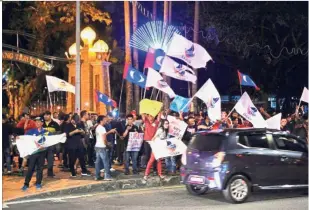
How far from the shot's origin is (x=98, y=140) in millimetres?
12430

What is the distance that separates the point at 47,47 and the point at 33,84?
2088 millimetres

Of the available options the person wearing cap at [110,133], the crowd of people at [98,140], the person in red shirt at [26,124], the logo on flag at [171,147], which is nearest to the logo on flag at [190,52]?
the crowd of people at [98,140]

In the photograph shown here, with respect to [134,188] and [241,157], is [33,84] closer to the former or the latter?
[134,188]

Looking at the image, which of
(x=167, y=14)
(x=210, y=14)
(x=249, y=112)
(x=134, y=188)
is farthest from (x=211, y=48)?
(x=134, y=188)

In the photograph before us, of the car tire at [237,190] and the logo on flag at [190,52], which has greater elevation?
the logo on flag at [190,52]

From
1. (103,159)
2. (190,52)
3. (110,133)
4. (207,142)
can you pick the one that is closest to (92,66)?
(190,52)

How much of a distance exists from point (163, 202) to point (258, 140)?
229cm

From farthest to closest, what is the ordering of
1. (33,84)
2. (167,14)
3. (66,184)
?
(33,84), (167,14), (66,184)

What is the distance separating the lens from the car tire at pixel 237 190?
1009cm

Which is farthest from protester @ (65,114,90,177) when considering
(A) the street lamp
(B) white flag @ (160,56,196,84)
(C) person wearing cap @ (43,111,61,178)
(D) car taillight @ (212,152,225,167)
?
(A) the street lamp

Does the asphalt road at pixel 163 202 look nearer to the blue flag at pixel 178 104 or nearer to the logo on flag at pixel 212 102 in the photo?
the logo on flag at pixel 212 102

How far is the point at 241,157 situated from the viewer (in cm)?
1016

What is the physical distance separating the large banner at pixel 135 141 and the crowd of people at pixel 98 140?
125mm

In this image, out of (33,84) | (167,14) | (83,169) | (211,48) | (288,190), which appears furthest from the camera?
(211,48)
